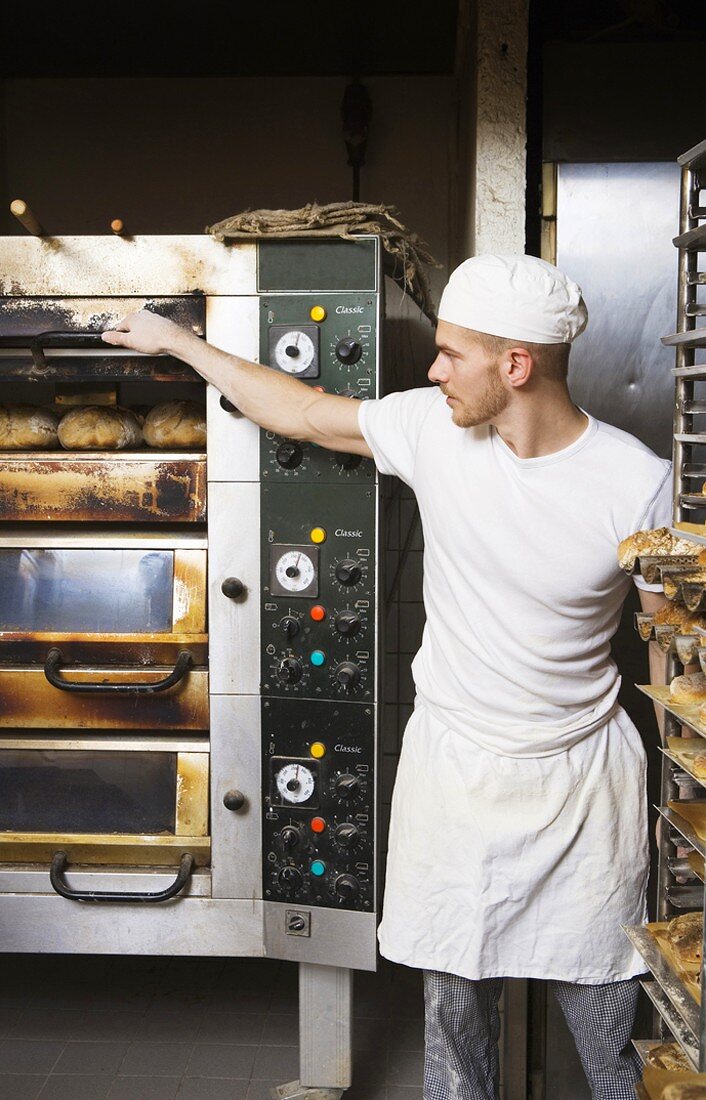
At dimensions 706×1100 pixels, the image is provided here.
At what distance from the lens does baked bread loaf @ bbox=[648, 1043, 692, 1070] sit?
1.24m

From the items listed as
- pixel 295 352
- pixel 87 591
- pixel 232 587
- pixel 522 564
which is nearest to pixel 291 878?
pixel 232 587

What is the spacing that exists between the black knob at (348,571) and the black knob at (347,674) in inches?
6.1

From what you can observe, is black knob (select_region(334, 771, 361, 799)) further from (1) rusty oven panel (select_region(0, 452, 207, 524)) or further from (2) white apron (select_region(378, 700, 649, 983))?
(1) rusty oven panel (select_region(0, 452, 207, 524))

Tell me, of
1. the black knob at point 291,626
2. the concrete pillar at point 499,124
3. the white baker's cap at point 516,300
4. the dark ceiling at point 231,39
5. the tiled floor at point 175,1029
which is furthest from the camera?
the dark ceiling at point 231,39

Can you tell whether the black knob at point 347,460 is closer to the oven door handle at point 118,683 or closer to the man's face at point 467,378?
the man's face at point 467,378

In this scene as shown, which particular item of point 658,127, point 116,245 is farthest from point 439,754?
point 658,127

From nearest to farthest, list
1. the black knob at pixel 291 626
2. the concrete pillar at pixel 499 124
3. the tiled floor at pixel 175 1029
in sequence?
1. the black knob at pixel 291 626
2. the concrete pillar at pixel 499 124
3. the tiled floor at pixel 175 1029

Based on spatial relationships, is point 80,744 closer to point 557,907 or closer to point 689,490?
point 557,907

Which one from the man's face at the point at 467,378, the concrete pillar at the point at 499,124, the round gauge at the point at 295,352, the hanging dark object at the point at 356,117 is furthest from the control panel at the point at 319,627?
the hanging dark object at the point at 356,117

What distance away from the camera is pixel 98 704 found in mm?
1979

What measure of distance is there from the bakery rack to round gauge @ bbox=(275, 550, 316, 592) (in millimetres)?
711

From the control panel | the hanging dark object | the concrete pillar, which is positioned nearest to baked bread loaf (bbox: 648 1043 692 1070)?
the control panel

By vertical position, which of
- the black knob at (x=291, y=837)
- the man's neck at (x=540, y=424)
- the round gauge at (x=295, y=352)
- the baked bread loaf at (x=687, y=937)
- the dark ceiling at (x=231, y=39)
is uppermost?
the dark ceiling at (x=231, y=39)

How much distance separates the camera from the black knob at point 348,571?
6.13 ft
